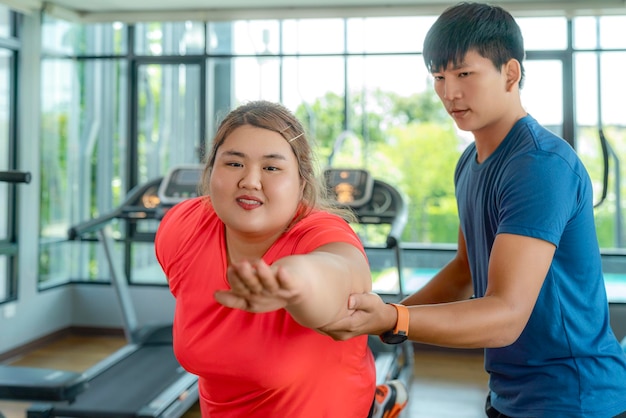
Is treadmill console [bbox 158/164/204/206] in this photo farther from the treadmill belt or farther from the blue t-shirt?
the blue t-shirt

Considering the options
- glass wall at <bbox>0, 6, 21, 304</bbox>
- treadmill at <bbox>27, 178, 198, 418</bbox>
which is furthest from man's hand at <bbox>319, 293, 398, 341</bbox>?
glass wall at <bbox>0, 6, 21, 304</bbox>

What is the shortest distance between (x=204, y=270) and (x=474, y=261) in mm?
557

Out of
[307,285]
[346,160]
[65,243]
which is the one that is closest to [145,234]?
[65,243]

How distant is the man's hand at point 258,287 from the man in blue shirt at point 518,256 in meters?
0.25

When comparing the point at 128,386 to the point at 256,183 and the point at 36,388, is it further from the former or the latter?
the point at 256,183

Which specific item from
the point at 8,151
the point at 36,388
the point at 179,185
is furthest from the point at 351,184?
the point at 8,151

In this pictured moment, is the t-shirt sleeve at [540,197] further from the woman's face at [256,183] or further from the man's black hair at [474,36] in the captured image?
the woman's face at [256,183]

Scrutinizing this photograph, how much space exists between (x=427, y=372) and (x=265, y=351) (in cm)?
374

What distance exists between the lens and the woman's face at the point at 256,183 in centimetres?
114

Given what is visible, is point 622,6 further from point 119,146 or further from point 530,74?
point 119,146

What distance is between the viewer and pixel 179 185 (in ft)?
14.4

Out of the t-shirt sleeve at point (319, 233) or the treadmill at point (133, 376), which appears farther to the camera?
the treadmill at point (133, 376)

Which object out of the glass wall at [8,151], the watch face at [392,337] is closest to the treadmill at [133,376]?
the glass wall at [8,151]

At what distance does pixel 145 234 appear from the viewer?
18.3 ft
